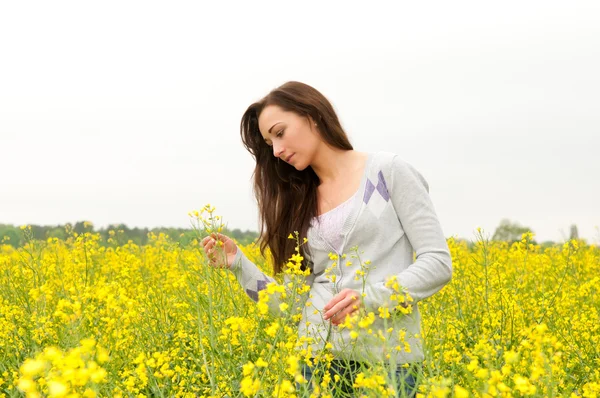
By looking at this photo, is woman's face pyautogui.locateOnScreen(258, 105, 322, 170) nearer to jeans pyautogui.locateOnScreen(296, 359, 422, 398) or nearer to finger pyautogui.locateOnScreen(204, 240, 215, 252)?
finger pyautogui.locateOnScreen(204, 240, 215, 252)

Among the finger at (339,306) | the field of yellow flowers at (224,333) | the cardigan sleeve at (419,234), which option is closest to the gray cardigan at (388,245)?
the cardigan sleeve at (419,234)

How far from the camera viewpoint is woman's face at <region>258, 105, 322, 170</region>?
8.22ft

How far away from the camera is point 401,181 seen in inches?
96.0

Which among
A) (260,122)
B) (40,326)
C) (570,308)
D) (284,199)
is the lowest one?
(570,308)

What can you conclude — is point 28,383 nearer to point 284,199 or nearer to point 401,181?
point 401,181

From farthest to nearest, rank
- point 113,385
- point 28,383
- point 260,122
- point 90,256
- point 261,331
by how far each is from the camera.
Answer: point 90,256
point 261,331
point 260,122
point 113,385
point 28,383

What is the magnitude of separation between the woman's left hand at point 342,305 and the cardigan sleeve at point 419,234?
0.18 meters

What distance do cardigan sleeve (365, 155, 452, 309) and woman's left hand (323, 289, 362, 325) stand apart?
18 centimetres

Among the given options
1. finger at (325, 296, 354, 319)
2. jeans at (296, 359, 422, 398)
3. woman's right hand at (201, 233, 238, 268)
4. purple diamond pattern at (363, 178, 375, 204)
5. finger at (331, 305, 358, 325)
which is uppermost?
purple diamond pattern at (363, 178, 375, 204)

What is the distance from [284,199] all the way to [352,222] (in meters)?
0.43

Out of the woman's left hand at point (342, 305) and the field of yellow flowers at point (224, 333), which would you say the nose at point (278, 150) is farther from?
the woman's left hand at point (342, 305)

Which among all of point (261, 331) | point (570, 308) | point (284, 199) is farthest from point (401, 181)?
point (570, 308)

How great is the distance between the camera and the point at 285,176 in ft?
9.38

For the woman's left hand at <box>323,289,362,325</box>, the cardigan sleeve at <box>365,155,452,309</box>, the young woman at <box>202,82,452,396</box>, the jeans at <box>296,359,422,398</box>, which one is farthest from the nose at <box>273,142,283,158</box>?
the jeans at <box>296,359,422,398</box>
